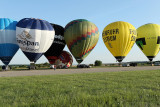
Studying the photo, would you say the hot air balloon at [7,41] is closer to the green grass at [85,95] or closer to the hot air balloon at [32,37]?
the hot air balloon at [32,37]

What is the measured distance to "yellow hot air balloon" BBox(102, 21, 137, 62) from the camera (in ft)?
114

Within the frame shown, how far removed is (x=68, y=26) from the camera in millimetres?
36688

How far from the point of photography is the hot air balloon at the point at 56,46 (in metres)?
37.2

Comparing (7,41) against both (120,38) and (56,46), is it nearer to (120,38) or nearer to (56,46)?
(56,46)

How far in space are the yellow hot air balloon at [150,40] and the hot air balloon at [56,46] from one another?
2380 cm

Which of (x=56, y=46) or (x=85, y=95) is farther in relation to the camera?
(x=56, y=46)

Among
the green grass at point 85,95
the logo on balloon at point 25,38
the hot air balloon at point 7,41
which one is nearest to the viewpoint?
the green grass at point 85,95

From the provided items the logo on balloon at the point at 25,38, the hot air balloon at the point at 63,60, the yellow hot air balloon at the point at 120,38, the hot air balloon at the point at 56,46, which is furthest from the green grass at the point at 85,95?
the hot air balloon at the point at 63,60

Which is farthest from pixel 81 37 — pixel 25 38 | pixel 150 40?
pixel 150 40

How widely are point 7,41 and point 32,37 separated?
240 inches

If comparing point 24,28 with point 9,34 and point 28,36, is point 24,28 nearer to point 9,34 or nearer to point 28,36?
point 28,36

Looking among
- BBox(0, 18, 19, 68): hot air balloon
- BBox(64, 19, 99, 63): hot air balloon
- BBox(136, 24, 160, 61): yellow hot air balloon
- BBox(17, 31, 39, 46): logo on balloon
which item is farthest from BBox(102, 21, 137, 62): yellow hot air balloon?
BBox(0, 18, 19, 68): hot air balloon

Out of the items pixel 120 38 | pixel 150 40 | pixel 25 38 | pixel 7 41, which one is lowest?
pixel 7 41

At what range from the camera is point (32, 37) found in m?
29.2
